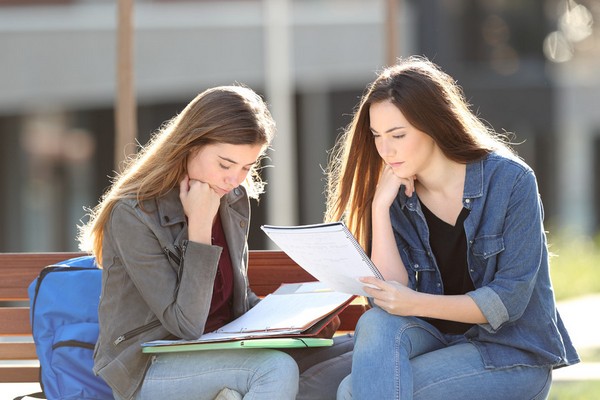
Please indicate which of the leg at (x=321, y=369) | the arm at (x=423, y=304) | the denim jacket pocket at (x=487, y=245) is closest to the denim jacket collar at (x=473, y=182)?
the denim jacket pocket at (x=487, y=245)

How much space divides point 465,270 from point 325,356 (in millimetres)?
639

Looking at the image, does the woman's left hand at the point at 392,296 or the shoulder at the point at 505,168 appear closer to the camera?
the woman's left hand at the point at 392,296

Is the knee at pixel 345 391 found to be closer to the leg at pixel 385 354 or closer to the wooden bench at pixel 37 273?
the leg at pixel 385 354

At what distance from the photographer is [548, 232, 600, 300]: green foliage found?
11609 millimetres

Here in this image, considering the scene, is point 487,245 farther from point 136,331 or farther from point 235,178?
point 136,331

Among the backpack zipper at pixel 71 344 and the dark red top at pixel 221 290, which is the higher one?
the dark red top at pixel 221 290

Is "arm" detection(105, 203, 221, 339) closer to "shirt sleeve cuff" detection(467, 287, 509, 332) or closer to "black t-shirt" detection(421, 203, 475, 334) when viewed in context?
"black t-shirt" detection(421, 203, 475, 334)

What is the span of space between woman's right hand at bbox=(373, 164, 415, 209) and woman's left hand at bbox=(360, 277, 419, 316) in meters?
0.39

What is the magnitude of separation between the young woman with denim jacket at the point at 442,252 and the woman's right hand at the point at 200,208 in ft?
1.68

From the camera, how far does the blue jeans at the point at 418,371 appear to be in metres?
3.21

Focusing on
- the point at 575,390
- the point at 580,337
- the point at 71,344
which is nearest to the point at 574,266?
the point at 580,337

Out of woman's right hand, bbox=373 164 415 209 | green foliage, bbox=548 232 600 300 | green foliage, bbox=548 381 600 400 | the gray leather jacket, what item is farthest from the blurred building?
the gray leather jacket

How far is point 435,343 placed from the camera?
11.5 feet

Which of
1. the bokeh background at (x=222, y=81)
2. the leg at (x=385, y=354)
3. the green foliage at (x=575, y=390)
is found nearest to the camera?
the leg at (x=385, y=354)
